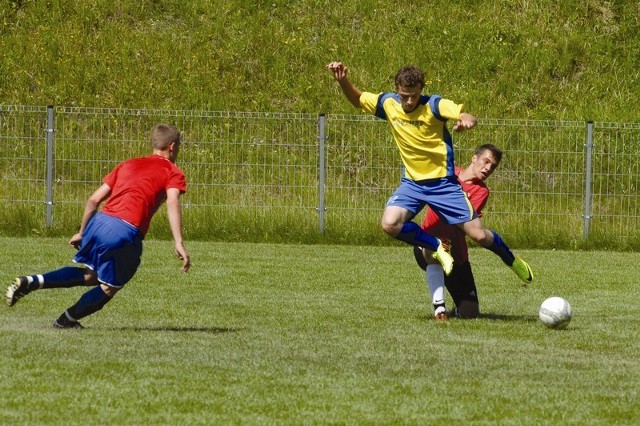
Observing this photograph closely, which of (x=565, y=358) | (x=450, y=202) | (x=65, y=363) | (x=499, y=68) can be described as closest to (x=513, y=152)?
(x=499, y=68)

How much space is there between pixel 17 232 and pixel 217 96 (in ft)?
18.1

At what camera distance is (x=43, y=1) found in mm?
24781

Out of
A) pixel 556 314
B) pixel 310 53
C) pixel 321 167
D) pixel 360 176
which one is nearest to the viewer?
pixel 556 314

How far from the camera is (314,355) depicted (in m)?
7.77

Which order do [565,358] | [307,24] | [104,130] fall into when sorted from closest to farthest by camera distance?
[565,358], [104,130], [307,24]

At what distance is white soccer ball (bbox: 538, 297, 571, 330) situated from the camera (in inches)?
361

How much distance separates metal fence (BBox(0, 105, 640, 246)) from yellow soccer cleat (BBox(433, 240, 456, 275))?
8.37 meters

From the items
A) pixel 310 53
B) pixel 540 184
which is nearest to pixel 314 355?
pixel 540 184

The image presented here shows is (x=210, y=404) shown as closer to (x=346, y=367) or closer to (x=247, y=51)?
(x=346, y=367)

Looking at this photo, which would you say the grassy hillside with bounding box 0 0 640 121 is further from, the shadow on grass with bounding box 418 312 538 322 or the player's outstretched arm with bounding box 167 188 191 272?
the player's outstretched arm with bounding box 167 188 191 272

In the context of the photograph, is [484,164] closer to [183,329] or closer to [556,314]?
[556,314]

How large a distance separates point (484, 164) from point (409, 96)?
94 centimetres

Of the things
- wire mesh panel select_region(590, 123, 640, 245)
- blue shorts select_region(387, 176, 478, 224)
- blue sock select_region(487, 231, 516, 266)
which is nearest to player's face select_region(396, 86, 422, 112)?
blue shorts select_region(387, 176, 478, 224)

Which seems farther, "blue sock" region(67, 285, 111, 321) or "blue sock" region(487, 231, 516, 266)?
"blue sock" region(487, 231, 516, 266)
